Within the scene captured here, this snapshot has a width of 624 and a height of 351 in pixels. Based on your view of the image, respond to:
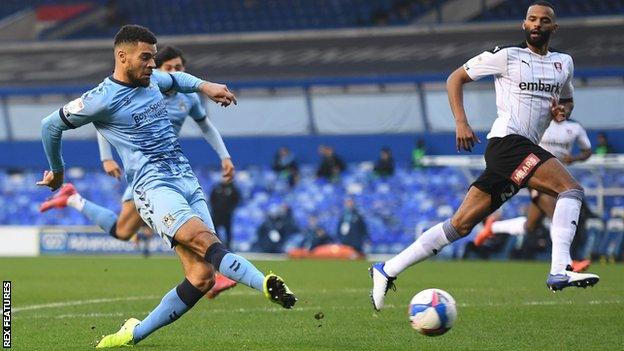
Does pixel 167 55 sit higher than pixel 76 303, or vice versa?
pixel 167 55

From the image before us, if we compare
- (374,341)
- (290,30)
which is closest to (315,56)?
(290,30)

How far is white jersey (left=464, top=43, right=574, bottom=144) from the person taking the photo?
9875mm

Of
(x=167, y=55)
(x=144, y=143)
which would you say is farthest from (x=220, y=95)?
(x=167, y=55)

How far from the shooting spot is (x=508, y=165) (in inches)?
377

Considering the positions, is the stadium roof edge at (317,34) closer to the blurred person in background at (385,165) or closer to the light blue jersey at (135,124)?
the blurred person in background at (385,165)

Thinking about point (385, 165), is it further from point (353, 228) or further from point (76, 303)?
point (76, 303)

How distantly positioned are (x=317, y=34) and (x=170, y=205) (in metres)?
26.0

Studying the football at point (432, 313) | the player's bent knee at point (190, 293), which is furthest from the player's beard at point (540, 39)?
the player's bent knee at point (190, 293)

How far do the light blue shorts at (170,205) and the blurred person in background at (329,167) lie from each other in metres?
21.5

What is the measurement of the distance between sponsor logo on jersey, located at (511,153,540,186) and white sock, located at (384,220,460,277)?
2.25 feet

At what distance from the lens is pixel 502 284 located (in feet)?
50.8

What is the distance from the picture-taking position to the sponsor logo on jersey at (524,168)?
31.1 ft

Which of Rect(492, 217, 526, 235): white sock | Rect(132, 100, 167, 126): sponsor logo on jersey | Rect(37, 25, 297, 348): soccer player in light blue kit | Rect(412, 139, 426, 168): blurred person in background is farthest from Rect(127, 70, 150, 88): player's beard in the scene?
Rect(412, 139, 426, 168): blurred person in background

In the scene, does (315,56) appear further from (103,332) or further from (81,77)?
(103,332)
